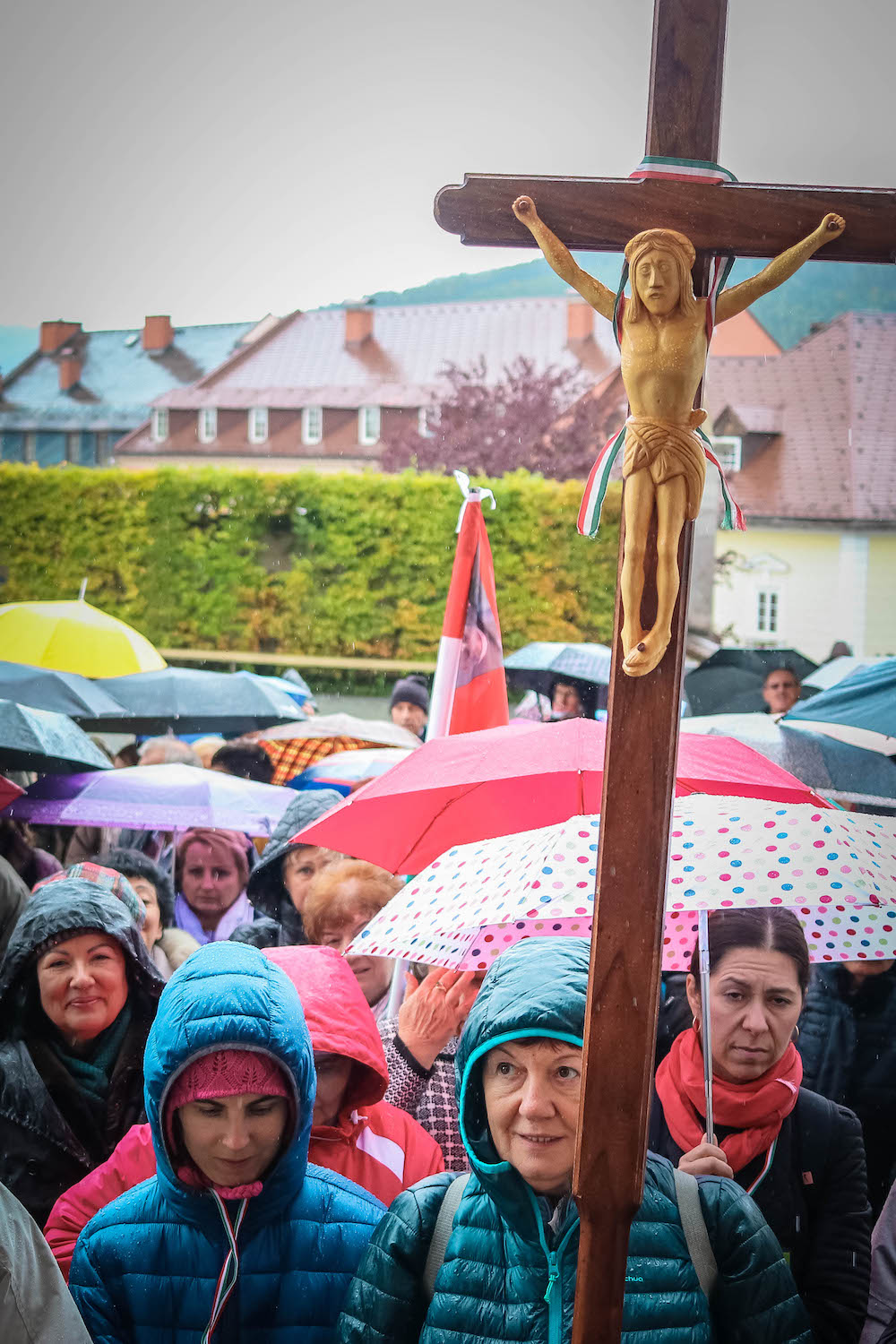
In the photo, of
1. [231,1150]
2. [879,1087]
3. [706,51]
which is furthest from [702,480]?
[879,1087]

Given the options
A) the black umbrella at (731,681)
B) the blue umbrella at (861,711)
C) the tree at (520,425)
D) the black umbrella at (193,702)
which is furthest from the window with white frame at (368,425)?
the blue umbrella at (861,711)

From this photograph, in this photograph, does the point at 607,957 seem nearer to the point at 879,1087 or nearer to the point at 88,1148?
the point at 88,1148

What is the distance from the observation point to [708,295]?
1.89 meters

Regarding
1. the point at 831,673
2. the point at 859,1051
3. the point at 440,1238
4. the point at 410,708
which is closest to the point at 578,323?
the point at 831,673

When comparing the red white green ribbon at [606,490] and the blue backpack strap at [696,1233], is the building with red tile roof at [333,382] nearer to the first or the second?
the red white green ribbon at [606,490]

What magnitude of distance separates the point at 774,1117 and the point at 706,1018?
23 cm

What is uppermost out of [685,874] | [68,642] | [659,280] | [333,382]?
[333,382]

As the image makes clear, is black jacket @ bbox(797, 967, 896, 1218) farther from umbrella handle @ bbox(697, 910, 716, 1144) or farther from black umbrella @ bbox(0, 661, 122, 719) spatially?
black umbrella @ bbox(0, 661, 122, 719)

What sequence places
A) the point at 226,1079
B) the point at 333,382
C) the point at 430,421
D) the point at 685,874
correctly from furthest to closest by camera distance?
the point at 333,382
the point at 430,421
the point at 685,874
the point at 226,1079

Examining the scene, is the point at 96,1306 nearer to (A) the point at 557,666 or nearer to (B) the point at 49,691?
(B) the point at 49,691

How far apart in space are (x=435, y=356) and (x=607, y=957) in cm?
3866

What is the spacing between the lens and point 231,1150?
1.92 meters

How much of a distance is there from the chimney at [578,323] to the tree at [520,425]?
304cm

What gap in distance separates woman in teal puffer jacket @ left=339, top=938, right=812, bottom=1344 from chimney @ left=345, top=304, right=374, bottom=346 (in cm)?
3938
